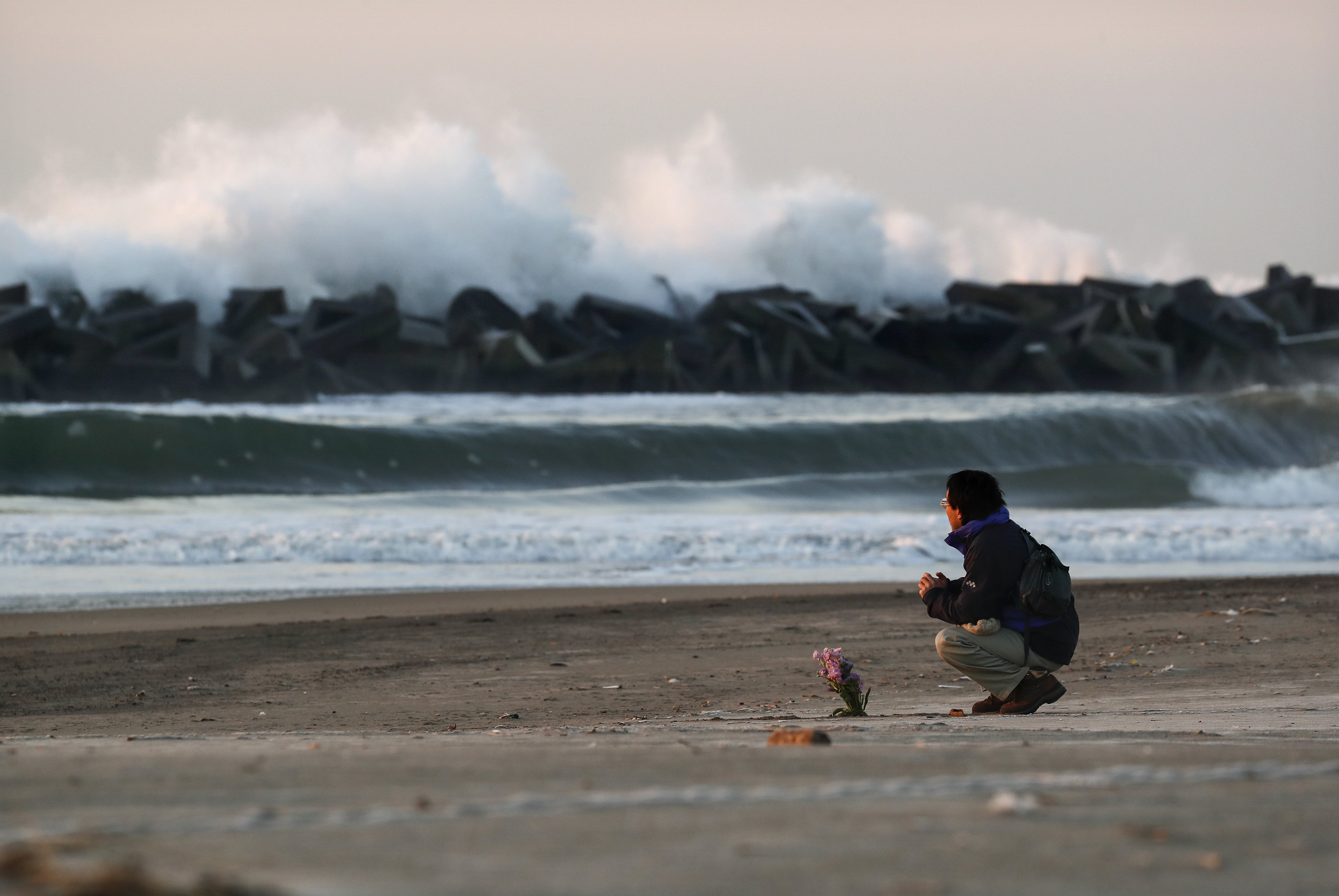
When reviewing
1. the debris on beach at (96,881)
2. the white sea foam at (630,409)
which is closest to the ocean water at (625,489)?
the white sea foam at (630,409)

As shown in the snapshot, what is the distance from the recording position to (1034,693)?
4578 millimetres

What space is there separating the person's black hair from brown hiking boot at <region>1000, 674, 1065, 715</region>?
619mm

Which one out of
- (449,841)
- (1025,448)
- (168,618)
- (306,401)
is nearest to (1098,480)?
(1025,448)

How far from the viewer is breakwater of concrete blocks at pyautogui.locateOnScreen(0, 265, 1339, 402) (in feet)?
81.3

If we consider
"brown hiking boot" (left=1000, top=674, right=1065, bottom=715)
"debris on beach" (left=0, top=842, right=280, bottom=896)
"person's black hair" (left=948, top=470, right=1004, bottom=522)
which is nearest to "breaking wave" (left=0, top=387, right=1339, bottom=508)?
"brown hiking boot" (left=1000, top=674, right=1065, bottom=715)

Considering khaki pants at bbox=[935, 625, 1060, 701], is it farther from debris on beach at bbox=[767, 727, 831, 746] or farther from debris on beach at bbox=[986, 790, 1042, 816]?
debris on beach at bbox=[986, 790, 1042, 816]

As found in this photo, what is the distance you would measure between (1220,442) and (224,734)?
23.5 meters

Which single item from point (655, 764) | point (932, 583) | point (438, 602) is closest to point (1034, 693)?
point (932, 583)

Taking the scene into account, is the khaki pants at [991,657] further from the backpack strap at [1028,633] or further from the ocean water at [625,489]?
the ocean water at [625,489]

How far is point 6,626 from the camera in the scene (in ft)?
24.4

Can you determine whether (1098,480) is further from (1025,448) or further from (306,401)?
(306,401)

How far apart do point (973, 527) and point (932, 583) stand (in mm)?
231

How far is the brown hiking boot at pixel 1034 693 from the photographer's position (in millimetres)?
4574

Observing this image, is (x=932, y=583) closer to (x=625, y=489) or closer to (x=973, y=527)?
(x=973, y=527)
